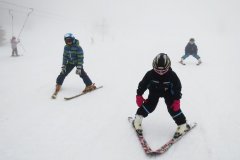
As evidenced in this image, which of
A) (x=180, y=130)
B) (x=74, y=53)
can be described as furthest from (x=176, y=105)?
(x=74, y=53)

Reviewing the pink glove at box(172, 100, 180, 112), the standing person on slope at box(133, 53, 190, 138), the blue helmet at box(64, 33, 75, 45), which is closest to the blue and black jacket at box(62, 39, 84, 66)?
the blue helmet at box(64, 33, 75, 45)

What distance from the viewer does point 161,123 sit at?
5207 mm

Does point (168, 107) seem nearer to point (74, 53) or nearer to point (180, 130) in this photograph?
point (180, 130)

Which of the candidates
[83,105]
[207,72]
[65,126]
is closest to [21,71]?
[83,105]

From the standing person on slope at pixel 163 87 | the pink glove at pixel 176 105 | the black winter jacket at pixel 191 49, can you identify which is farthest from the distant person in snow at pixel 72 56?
the black winter jacket at pixel 191 49

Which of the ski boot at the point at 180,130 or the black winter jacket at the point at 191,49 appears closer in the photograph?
the ski boot at the point at 180,130

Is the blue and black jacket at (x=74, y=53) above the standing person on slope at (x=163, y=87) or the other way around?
above

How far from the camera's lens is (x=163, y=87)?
4.25m

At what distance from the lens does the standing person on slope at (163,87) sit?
159 inches

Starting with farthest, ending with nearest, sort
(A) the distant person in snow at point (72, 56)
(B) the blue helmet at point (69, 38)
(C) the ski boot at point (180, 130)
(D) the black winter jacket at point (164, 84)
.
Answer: (A) the distant person in snow at point (72, 56) → (B) the blue helmet at point (69, 38) → (C) the ski boot at point (180, 130) → (D) the black winter jacket at point (164, 84)

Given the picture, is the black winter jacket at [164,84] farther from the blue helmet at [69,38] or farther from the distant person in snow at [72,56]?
the blue helmet at [69,38]

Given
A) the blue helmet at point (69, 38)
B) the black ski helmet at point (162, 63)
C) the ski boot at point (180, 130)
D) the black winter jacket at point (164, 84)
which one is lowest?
the ski boot at point (180, 130)

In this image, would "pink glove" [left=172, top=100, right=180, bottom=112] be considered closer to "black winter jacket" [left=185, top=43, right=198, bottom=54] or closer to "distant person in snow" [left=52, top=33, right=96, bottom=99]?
"distant person in snow" [left=52, top=33, right=96, bottom=99]

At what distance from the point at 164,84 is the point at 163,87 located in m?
0.07
